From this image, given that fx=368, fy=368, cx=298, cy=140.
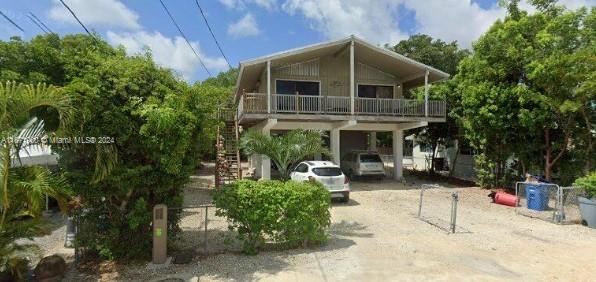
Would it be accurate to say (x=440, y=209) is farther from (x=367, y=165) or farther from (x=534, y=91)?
(x=367, y=165)

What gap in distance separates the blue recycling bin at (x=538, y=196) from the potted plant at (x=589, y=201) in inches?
51.3

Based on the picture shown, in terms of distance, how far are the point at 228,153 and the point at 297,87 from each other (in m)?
5.06

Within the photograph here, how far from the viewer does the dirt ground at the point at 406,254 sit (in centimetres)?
617

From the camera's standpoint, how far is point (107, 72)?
6500 millimetres

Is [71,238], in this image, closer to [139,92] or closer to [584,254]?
[139,92]

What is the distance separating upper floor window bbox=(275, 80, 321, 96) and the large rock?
13.7m

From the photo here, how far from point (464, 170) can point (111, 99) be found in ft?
66.0

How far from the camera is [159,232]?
22.0ft

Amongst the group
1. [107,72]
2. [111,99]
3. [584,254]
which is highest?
[107,72]

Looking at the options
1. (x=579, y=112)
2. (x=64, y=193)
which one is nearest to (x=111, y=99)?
(x=64, y=193)

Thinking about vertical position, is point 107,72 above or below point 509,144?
above

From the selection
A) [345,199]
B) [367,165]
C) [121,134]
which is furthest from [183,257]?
[367,165]

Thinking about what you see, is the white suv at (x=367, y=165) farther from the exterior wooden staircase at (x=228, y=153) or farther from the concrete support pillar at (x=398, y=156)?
the exterior wooden staircase at (x=228, y=153)

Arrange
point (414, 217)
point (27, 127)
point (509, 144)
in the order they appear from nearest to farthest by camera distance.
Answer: point (27, 127) → point (414, 217) → point (509, 144)
